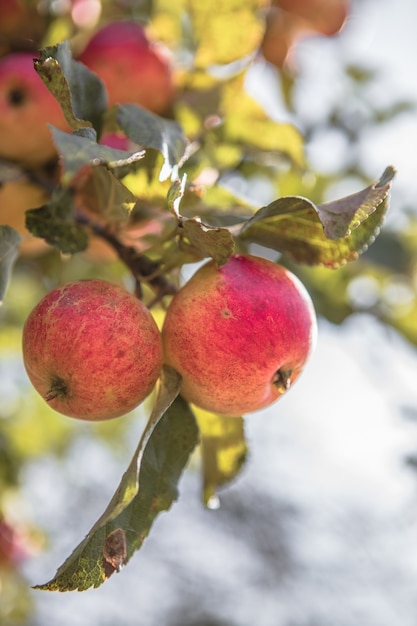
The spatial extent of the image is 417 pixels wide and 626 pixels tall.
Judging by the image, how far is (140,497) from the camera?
0.92 metres

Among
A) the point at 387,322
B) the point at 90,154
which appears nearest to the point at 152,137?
the point at 90,154

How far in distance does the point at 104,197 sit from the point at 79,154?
0.40 metres

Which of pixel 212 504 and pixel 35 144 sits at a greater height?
pixel 35 144

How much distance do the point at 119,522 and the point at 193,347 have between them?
0.23 metres

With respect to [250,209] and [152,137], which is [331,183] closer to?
[250,209]

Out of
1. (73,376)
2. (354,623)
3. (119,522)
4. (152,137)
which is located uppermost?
(152,137)

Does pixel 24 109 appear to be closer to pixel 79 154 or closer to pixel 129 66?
pixel 129 66

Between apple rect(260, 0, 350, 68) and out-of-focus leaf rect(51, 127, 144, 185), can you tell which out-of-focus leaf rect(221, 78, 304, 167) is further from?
out-of-focus leaf rect(51, 127, 144, 185)

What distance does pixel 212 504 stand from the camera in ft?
3.84

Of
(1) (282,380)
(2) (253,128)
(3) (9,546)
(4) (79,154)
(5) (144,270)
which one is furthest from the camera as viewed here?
(3) (9,546)

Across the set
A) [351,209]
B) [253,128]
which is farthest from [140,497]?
[253,128]

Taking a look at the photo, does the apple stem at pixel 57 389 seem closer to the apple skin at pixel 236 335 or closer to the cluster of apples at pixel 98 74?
the apple skin at pixel 236 335

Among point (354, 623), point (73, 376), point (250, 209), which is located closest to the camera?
point (73, 376)

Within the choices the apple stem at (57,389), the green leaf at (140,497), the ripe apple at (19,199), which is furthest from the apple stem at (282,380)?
the ripe apple at (19,199)
